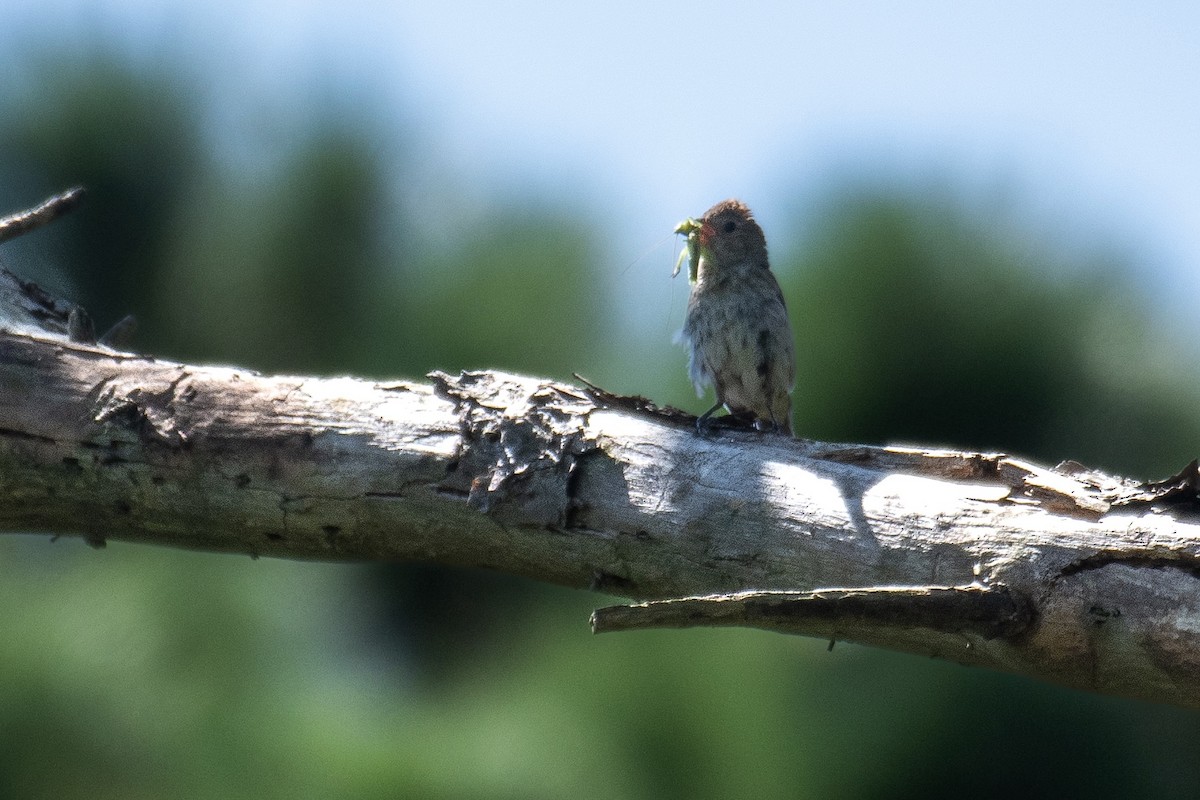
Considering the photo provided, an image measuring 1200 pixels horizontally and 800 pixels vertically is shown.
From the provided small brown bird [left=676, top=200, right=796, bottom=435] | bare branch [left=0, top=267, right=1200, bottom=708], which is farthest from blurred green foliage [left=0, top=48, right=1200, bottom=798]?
bare branch [left=0, top=267, right=1200, bottom=708]

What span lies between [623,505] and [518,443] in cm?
34

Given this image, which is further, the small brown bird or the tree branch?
the small brown bird

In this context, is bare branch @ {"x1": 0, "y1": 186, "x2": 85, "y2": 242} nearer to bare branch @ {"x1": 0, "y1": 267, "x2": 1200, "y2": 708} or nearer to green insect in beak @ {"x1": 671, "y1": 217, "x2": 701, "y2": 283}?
A: bare branch @ {"x1": 0, "y1": 267, "x2": 1200, "y2": 708}

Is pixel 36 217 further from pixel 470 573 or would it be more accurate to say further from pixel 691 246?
pixel 470 573

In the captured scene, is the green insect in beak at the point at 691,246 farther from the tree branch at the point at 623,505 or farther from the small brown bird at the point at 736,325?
the tree branch at the point at 623,505

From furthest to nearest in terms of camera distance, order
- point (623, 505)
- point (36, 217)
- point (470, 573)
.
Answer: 1. point (470, 573)
2. point (36, 217)
3. point (623, 505)

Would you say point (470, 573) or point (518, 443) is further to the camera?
point (470, 573)

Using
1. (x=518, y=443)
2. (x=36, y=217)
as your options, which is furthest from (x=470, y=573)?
(x=518, y=443)

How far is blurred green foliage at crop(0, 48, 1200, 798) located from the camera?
670 cm

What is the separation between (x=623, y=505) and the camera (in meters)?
3.04

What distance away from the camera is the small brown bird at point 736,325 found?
547cm

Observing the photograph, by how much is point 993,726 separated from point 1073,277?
3.61 meters

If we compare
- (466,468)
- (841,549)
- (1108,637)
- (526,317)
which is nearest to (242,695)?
(526,317)

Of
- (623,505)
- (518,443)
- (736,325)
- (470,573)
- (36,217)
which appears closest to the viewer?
(623,505)
